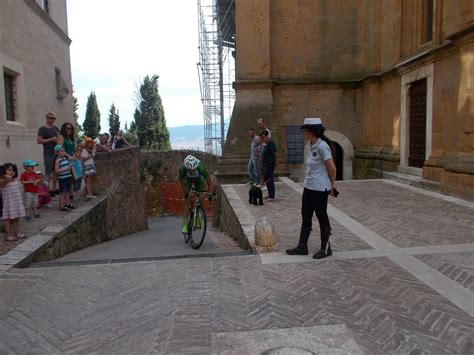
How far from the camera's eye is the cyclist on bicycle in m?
7.22

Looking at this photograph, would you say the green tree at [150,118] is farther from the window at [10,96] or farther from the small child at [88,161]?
the small child at [88,161]

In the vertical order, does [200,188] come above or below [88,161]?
below

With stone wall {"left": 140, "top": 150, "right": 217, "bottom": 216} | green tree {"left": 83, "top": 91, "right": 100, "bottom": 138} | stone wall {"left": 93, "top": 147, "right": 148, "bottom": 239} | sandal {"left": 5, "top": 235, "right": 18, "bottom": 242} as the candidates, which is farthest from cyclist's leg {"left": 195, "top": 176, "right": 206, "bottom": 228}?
green tree {"left": 83, "top": 91, "right": 100, "bottom": 138}

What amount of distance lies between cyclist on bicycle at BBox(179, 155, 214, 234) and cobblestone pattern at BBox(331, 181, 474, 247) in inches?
109

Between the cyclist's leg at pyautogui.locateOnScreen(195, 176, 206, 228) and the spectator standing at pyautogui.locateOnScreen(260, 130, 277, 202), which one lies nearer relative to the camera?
the cyclist's leg at pyautogui.locateOnScreen(195, 176, 206, 228)

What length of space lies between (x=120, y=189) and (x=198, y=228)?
5.41 meters

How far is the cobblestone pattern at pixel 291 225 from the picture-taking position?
6036 mm

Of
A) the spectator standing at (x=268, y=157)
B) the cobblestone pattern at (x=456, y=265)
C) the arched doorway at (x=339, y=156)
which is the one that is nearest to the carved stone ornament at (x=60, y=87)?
the spectator standing at (x=268, y=157)

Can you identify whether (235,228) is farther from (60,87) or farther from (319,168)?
(60,87)

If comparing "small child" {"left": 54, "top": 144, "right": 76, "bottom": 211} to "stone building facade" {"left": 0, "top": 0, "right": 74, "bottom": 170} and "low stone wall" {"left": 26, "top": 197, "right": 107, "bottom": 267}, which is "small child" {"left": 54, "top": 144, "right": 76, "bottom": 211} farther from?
"stone building facade" {"left": 0, "top": 0, "right": 74, "bottom": 170}

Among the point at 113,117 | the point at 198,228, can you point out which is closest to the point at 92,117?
the point at 113,117

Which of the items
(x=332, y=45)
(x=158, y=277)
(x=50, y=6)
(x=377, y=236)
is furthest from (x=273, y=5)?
(x=158, y=277)

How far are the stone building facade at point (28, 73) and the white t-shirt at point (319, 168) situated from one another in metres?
7.92

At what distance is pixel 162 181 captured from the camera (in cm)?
2203
